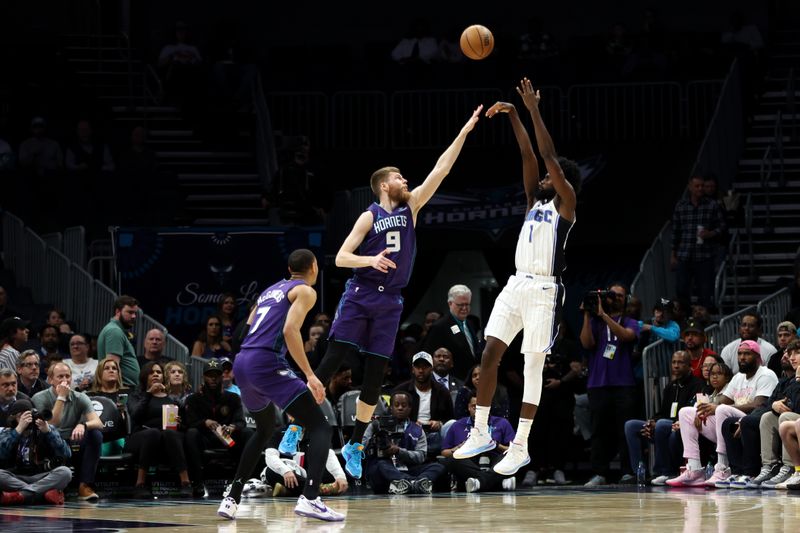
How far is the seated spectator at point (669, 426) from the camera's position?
50.0ft

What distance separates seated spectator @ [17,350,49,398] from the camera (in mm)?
14617

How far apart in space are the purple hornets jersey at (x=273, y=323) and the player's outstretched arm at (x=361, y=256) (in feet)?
1.82

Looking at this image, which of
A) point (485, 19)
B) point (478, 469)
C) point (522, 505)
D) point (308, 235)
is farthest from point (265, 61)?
point (522, 505)

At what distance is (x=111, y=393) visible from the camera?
15172mm

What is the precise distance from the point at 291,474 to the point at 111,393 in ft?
7.90

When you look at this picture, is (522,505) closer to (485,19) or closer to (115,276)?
(115,276)

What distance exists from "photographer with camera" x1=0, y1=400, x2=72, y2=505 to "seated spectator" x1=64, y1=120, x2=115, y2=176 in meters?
7.56

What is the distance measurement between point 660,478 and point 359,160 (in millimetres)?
8816

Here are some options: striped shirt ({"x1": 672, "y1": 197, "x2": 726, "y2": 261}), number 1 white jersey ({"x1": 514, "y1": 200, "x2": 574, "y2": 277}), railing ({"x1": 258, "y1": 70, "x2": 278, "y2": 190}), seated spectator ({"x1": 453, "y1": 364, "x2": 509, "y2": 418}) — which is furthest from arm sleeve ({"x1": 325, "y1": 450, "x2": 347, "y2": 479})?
railing ({"x1": 258, "y1": 70, "x2": 278, "y2": 190})

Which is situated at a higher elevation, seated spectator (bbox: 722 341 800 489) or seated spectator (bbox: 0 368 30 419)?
seated spectator (bbox: 0 368 30 419)

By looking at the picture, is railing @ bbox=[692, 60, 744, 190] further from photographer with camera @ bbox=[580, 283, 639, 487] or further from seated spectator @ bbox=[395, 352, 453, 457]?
seated spectator @ bbox=[395, 352, 453, 457]

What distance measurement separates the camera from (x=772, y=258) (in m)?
19.3

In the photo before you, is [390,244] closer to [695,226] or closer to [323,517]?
[323,517]

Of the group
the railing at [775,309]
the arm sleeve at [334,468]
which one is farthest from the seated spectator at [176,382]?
the railing at [775,309]
